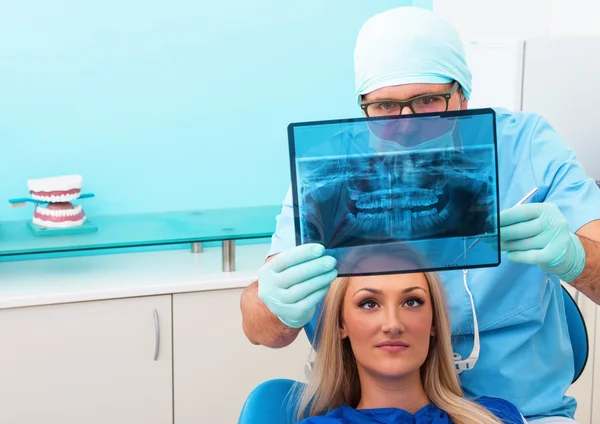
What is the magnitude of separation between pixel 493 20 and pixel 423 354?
6.13ft

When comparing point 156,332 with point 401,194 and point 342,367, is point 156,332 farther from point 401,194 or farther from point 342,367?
point 401,194

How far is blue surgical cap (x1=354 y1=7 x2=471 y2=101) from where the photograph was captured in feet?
5.68

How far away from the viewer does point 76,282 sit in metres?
2.69

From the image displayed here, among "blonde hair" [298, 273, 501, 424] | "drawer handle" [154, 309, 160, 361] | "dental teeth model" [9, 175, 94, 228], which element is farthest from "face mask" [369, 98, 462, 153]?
"dental teeth model" [9, 175, 94, 228]


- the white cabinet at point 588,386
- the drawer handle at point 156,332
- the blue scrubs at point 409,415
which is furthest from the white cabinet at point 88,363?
the white cabinet at point 588,386

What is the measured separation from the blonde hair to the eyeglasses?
36 cm

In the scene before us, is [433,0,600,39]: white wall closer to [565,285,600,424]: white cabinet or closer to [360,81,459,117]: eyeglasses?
[565,285,600,424]: white cabinet

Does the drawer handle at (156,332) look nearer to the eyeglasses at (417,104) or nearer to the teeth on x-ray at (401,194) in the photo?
the eyeglasses at (417,104)

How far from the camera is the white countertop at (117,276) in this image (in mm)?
2590

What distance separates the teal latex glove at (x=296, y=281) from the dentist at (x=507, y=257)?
9cm

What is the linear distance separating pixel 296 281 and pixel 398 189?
0.26 metres

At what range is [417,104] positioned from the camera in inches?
67.7

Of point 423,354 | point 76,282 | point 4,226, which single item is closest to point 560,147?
point 423,354

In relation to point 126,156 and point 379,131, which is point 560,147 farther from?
point 126,156
